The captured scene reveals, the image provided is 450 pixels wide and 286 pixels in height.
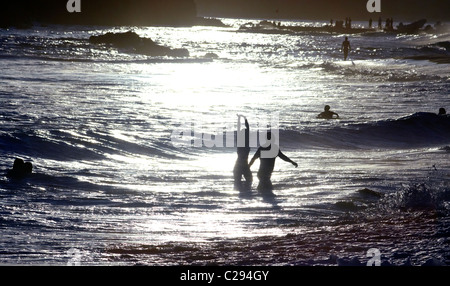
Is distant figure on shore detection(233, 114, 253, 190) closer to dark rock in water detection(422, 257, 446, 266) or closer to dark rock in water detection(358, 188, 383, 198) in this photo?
dark rock in water detection(358, 188, 383, 198)

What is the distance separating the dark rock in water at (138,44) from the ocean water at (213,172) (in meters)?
15.6

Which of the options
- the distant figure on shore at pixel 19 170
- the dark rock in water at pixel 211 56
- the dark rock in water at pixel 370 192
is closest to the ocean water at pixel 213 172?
the dark rock in water at pixel 370 192

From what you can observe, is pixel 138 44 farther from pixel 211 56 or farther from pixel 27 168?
pixel 27 168

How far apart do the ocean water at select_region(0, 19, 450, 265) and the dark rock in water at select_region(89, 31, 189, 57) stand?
1558 cm

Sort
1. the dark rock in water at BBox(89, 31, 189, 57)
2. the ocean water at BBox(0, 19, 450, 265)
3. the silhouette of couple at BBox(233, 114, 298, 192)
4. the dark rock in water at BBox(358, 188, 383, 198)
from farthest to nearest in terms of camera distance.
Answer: the dark rock in water at BBox(89, 31, 189, 57) < the silhouette of couple at BBox(233, 114, 298, 192) < the dark rock in water at BBox(358, 188, 383, 198) < the ocean water at BBox(0, 19, 450, 265)

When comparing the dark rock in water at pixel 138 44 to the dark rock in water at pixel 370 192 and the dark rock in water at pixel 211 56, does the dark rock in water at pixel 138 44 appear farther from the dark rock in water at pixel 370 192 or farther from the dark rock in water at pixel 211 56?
the dark rock in water at pixel 370 192

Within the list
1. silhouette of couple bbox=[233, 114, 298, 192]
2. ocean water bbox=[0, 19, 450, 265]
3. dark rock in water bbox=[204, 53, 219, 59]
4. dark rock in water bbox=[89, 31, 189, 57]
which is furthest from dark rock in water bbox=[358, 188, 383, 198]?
dark rock in water bbox=[89, 31, 189, 57]

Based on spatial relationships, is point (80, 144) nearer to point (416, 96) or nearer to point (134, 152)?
point (134, 152)

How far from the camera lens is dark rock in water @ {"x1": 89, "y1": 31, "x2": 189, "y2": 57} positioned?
51728mm

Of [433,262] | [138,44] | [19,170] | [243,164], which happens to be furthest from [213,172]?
[138,44]

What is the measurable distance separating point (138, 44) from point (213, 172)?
41390 mm

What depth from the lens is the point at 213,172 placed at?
14.8 m

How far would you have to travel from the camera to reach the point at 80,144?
17422 mm
